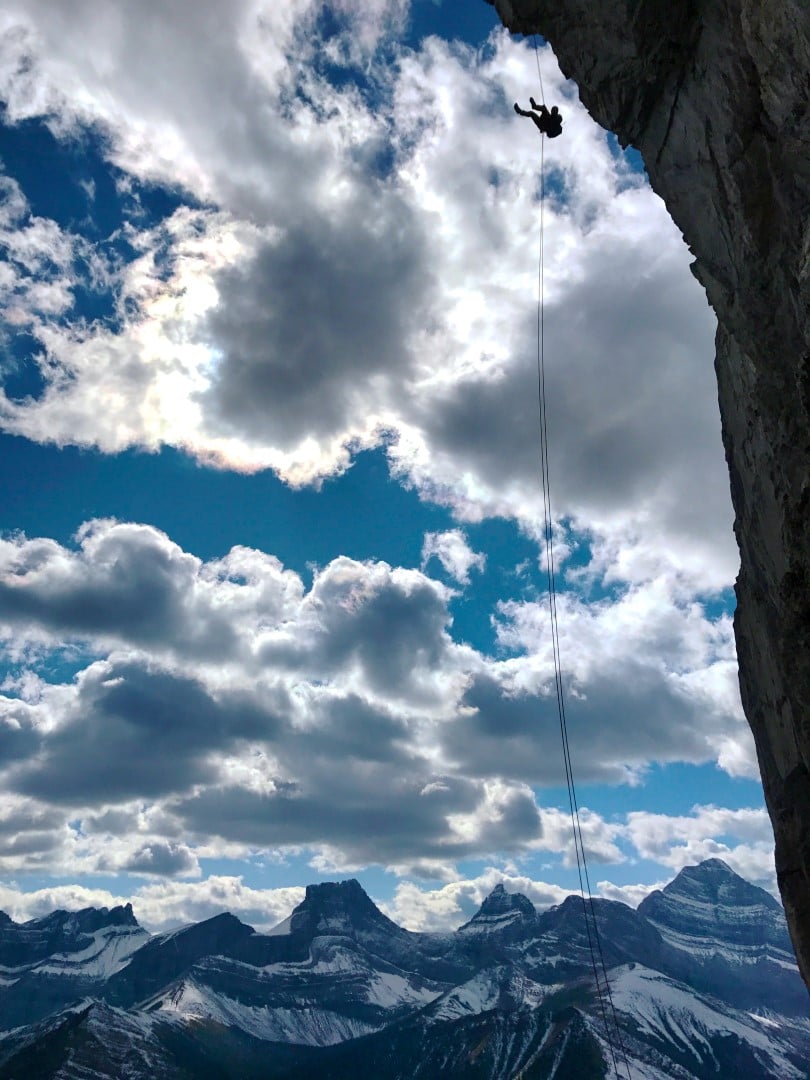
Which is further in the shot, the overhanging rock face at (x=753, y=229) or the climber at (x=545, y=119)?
the climber at (x=545, y=119)

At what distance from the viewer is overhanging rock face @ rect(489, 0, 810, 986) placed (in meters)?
19.9

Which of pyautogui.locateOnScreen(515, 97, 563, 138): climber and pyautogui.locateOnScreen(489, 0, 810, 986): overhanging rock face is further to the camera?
pyautogui.locateOnScreen(515, 97, 563, 138): climber

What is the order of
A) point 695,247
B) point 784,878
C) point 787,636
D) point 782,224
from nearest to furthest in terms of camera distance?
point 782,224
point 787,636
point 695,247
point 784,878

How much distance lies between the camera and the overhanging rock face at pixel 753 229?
1992cm

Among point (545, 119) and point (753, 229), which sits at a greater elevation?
point (545, 119)

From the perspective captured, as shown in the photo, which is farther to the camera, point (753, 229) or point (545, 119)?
point (545, 119)

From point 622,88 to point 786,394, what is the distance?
1044 centimetres

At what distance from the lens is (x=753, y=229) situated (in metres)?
21.8

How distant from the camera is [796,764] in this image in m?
26.0

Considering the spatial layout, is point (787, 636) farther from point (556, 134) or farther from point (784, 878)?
point (556, 134)

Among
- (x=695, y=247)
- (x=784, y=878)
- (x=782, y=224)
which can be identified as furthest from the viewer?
(x=784, y=878)

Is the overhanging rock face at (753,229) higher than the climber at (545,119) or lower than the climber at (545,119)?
lower

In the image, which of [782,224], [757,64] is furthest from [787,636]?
[757,64]

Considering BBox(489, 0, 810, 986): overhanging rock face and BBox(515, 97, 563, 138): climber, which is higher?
BBox(515, 97, 563, 138): climber
